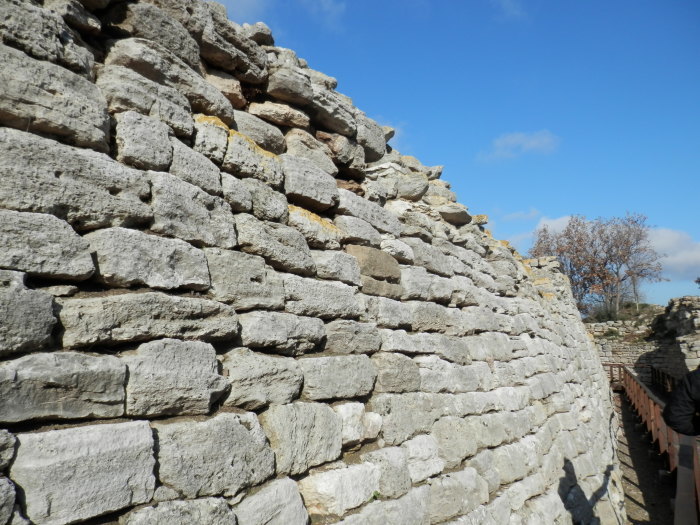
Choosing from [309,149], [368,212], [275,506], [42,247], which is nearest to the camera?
[42,247]

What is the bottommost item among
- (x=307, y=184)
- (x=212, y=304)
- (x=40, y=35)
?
(x=212, y=304)

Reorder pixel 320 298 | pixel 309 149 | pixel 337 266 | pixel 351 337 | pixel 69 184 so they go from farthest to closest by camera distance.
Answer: pixel 309 149 < pixel 337 266 < pixel 351 337 < pixel 320 298 < pixel 69 184

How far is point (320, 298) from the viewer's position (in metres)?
2.88

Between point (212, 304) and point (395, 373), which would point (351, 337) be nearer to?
point (395, 373)

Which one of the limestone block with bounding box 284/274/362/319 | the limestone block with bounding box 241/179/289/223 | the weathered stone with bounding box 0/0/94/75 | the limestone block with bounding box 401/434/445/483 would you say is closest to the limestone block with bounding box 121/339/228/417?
the limestone block with bounding box 284/274/362/319

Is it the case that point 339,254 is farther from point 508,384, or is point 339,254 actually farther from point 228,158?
point 508,384

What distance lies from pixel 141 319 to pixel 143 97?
1052mm

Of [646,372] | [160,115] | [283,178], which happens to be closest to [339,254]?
[283,178]

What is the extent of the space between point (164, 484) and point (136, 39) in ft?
6.49

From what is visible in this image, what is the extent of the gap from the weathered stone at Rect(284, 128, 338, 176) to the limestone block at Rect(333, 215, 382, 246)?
0.36m

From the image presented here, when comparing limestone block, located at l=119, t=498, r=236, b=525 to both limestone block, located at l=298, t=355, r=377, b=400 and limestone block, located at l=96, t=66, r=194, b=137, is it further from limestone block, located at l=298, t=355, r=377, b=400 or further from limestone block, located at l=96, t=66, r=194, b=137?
limestone block, located at l=96, t=66, r=194, b=137

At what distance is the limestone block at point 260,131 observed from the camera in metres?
3.02

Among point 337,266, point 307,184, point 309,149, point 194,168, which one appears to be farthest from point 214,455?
point 309,149

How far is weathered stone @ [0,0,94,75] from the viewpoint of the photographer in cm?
193
